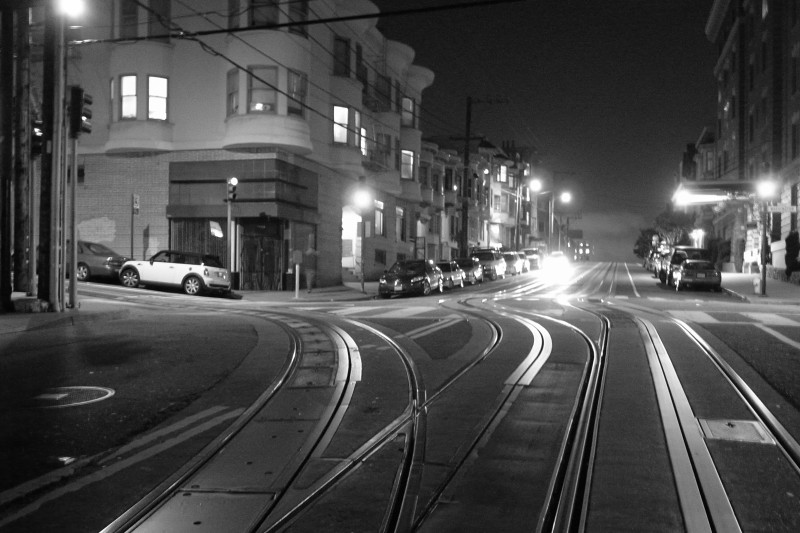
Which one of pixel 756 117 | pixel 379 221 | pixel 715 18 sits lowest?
pixel 379 221

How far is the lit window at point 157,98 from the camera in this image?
3316cm

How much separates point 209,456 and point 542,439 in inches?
107

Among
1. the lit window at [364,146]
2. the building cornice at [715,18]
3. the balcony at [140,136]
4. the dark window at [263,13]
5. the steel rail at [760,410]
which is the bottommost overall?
the steel rail at [760,410]

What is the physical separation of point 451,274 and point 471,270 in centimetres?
476

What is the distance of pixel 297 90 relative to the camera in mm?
32438

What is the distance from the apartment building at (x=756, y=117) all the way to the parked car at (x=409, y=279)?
44.0ft

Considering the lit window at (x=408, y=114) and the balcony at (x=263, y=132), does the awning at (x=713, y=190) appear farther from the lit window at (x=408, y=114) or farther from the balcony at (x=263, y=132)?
the balcony at (x=263, y=132)

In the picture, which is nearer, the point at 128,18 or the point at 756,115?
the point at 128,18

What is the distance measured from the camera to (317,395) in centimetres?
882

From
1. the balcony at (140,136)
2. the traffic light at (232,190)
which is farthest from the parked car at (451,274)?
the balcony at (140,136)

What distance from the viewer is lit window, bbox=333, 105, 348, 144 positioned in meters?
36.6

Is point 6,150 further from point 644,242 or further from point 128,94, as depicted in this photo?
point 644,242

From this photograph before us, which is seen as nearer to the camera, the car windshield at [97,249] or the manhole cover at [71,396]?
the manhole cover at [71,396]

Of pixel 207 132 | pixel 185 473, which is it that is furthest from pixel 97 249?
pixel 185 473
